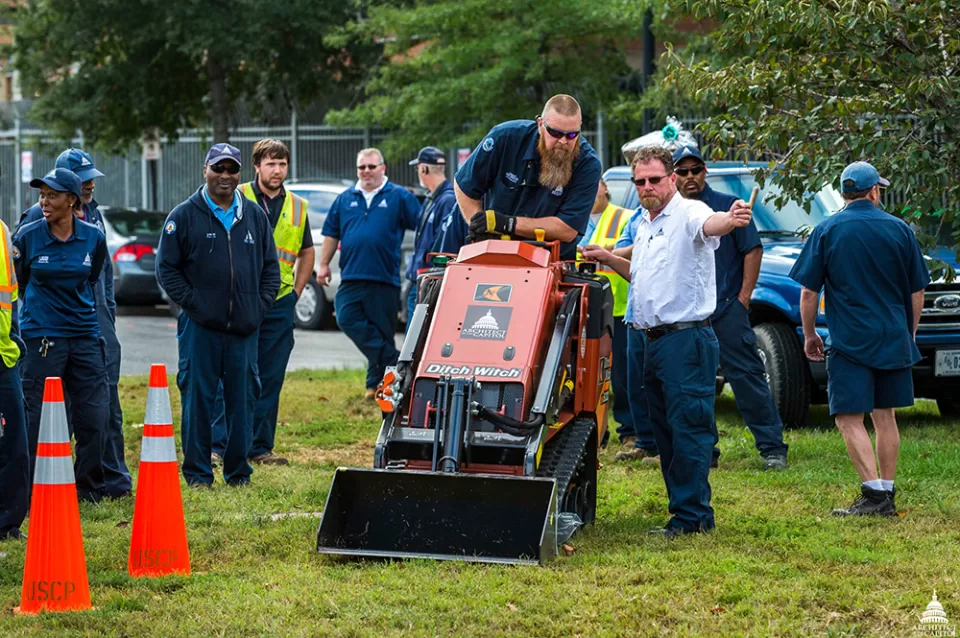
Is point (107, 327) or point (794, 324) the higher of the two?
point (107, 327)

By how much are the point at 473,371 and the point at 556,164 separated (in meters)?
1.41

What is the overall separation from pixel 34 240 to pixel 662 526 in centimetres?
357

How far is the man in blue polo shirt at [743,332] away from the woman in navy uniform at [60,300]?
3.57m

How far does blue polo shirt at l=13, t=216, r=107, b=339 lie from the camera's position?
779 centimetres

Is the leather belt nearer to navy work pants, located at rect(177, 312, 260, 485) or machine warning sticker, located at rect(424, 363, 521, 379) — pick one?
machine warning sticker, located at rect(424, 363, 521, 379)

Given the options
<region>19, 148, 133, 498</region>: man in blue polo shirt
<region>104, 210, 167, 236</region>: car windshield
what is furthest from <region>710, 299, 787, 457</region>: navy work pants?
<region>104, 210, 167, 236</region>: car windshield

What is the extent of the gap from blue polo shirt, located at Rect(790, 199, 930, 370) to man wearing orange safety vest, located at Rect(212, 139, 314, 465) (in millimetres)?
3646

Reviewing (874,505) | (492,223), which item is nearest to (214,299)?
(492,223)

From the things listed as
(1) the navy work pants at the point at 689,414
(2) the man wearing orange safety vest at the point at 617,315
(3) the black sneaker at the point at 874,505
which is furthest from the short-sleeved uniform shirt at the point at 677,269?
(2) the man wearing orange safety vest at the point at 617,315

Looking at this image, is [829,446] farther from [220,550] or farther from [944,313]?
[220,550]

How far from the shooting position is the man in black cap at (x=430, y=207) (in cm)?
1128

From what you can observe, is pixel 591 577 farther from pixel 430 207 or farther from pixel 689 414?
pixel 430 207

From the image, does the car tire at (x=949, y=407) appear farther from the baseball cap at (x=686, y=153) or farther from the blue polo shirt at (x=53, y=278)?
the blue polo shirt at (x=53, y=278)

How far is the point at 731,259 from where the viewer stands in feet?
30.3
